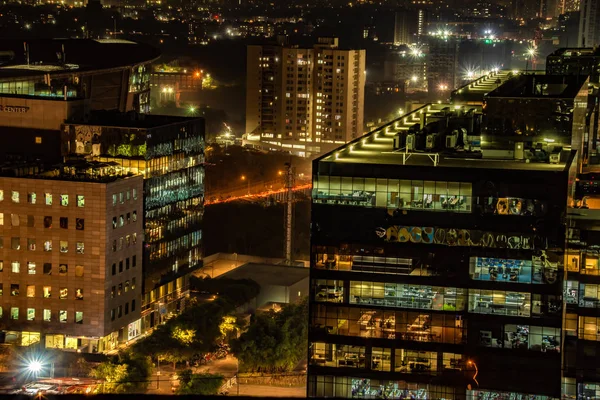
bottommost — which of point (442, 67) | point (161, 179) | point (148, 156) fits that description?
point (161, 179)

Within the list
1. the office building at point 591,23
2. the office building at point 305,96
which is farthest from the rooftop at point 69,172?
the office building at point 591,23

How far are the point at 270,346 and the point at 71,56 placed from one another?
994 inches

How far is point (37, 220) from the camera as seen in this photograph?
104 ft

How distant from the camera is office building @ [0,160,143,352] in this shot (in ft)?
104

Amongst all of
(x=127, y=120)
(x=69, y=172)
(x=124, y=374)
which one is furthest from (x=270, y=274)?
(x=124, y=374)

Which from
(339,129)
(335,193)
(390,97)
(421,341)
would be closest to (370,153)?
(335,193)

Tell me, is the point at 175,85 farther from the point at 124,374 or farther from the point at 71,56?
the point at 124,374

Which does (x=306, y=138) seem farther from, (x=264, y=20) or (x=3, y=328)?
(x=264, y=20)

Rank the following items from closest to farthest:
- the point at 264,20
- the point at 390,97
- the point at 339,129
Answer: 1. the point at 339,129
2. the point at 390,97
3. the point at 264,20

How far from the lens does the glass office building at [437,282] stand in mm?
19828

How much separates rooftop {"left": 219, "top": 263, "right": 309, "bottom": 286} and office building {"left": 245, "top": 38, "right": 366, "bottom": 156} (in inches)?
1469

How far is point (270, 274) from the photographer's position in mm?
41156

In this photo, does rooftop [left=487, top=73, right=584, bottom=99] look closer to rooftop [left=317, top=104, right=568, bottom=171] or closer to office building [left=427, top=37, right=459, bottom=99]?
rooftop [left=317, top=104, right=568, bottom=171]

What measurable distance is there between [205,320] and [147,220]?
399 centimetres
